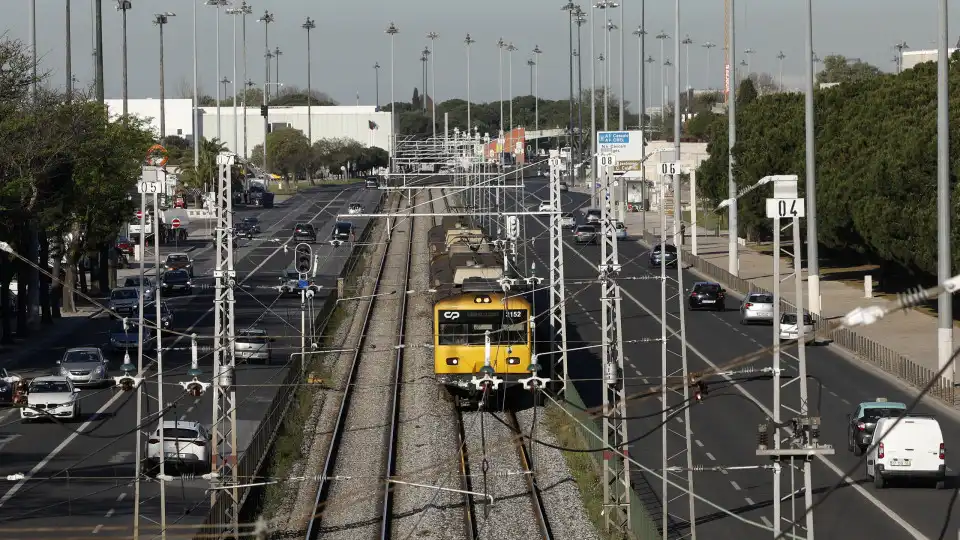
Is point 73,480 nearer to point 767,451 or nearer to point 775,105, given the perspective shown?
point 767,451

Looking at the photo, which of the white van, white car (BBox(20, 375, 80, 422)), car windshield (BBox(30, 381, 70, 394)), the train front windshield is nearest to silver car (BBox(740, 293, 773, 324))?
the train front windshield

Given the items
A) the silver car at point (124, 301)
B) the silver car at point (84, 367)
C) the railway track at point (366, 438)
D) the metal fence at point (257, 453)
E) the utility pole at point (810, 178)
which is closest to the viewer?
the metal fence at point (257, 453)

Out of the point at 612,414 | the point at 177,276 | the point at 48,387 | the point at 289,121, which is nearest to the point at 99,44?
the point at 177,276

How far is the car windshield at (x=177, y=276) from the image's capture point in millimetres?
71062

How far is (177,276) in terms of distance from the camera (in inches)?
2825

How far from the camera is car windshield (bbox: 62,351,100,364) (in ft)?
155

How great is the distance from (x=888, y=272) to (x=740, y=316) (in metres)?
11.5

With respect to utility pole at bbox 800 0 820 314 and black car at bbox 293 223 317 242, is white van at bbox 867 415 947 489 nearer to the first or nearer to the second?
utility pole at bbox 800 0 820 314

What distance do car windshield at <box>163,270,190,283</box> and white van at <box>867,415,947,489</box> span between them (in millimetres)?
47428

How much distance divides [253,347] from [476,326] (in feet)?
46.3

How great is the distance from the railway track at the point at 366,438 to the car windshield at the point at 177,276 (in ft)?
42.3

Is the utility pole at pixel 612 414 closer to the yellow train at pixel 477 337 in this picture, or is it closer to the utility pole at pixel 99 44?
the yellow train at pixel 477 337

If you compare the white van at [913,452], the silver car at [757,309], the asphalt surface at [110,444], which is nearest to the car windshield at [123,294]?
the asphalt surface at [110,444]

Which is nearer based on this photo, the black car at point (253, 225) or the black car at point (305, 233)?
the black car at point (305, 233)
